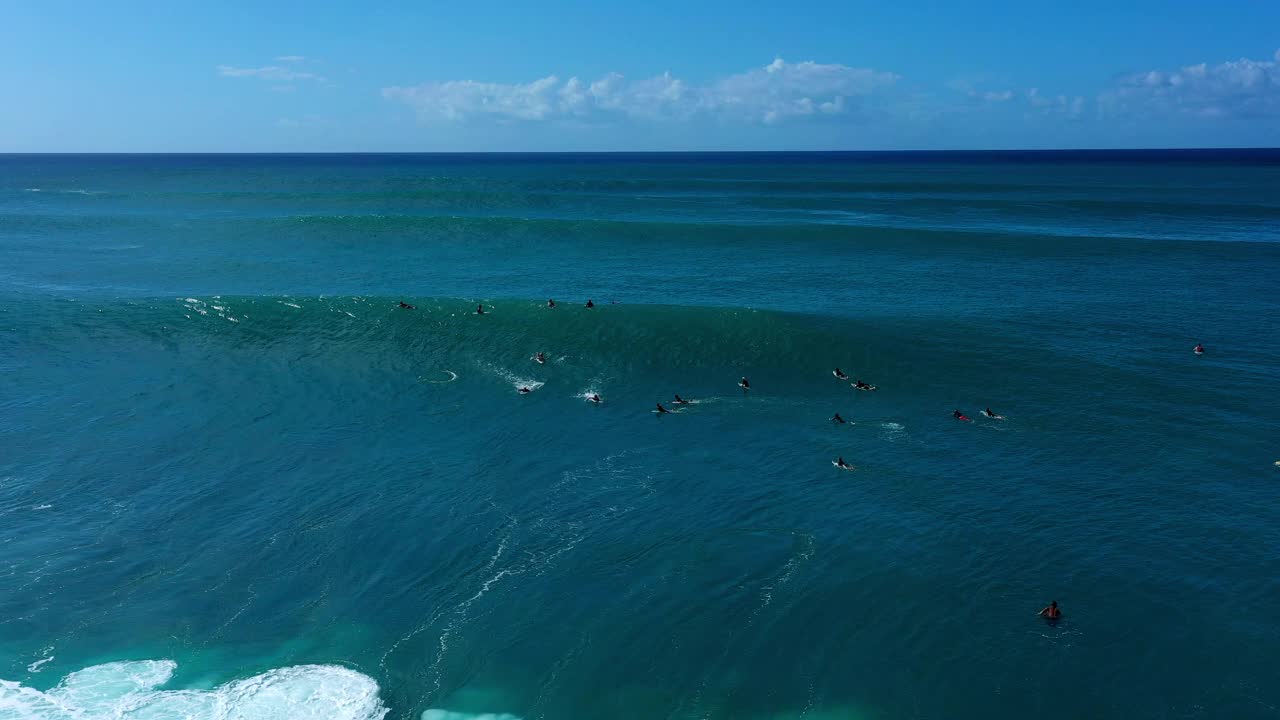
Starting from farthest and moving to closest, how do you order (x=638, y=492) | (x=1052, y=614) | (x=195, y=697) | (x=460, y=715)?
(x=638, y=492) < (x=1052, y=614) < (x=195, y=697) < (x=460, y=715)

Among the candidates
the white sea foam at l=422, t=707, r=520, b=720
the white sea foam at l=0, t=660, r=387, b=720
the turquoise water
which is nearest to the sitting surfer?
the turquoise water

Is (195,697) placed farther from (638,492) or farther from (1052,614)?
(1052,614)

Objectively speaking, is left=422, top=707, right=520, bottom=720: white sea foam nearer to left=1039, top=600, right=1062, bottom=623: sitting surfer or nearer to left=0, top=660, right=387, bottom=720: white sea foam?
left=0, top=660, right=387, bottom=720: white sea foam

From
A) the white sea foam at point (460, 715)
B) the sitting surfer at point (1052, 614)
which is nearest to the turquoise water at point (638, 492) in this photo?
the white sea foam at point (460, 715)

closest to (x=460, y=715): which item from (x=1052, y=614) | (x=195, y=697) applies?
(x=195, y=697)

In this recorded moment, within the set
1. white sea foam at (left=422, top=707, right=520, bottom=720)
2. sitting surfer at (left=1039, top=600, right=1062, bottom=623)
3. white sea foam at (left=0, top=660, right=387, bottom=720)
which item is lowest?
white sea foam at (left=422, top=707, right=520, bottom=720)

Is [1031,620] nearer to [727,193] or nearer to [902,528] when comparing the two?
[902,528]
